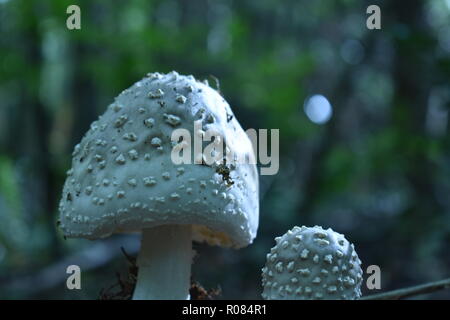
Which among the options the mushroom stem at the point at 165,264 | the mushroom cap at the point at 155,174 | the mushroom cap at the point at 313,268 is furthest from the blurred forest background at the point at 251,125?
the mushroom cap at the point at 313,268

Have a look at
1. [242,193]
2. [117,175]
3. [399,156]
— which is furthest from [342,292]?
[399,156]

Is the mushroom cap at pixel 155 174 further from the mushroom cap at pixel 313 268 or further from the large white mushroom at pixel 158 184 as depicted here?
the mushroom cap at pixel 313 268

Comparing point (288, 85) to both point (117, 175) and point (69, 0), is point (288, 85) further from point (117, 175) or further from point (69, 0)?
point (117, 175)

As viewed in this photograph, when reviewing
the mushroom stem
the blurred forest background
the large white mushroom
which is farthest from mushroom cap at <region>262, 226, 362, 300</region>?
the blurred forest background

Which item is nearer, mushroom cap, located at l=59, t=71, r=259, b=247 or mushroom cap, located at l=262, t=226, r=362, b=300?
mushroom cap, located at l=262, t=226, r=362, b=300

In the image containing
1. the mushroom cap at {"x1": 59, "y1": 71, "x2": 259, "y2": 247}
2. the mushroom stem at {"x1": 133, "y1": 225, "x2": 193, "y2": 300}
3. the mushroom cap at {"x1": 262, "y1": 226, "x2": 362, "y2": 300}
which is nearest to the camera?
the mushroom cap at {"x1": 262, "y1": 226, "x2": 362, "y2": 300}

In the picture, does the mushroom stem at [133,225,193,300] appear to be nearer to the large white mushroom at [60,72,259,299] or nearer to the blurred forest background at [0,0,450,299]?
the large white mushroom at [60,72,259,299]

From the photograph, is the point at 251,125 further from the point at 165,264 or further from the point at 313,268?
the point at 313,268
